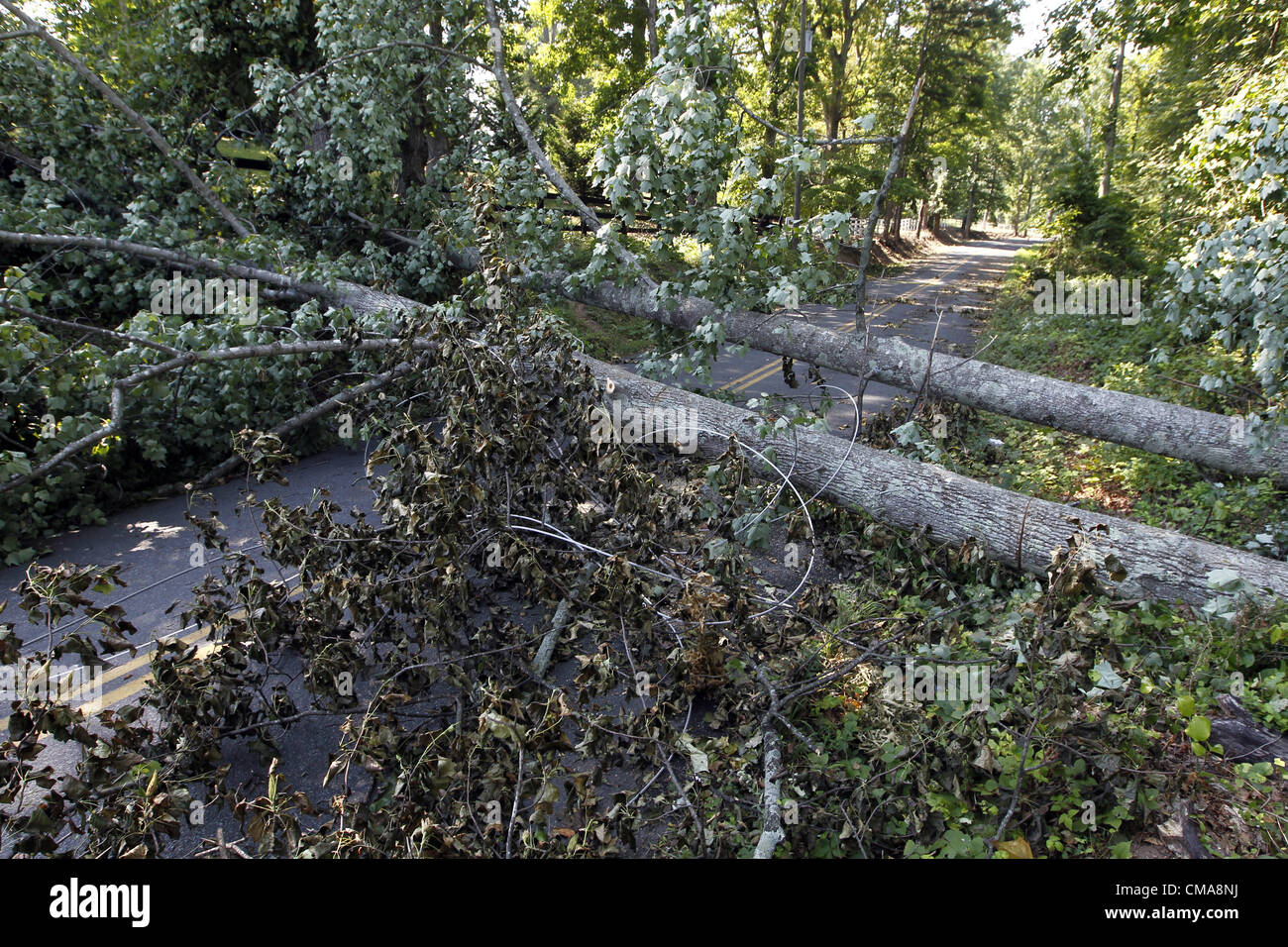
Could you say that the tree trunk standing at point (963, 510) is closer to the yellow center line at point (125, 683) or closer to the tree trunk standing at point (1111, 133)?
the yellow center line at point (125, 683)

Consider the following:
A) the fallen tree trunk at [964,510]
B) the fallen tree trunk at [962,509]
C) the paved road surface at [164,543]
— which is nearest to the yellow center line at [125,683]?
the paved road surface at [164,543]

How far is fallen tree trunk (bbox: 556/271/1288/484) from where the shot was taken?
5363mm

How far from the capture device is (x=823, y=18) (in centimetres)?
2173

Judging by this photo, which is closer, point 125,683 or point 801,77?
point 125,683

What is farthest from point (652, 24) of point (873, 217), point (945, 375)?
point (945, 375)

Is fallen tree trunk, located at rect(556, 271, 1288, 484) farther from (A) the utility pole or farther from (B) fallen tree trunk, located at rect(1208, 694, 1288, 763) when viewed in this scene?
(A) the utility pole

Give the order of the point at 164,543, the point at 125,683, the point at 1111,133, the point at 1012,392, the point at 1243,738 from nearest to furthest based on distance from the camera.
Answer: the point at 1243,738
the point at 125,683
the point at 164,543
the point at 1012,392
the point at 1111,133

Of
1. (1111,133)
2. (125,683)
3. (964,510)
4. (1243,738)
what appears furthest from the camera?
(1111,133)

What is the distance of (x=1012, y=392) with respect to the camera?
19.3 feet

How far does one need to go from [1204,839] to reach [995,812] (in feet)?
2.43

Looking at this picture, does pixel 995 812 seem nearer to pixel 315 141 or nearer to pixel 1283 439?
pixel 1283 439

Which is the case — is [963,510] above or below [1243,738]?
above

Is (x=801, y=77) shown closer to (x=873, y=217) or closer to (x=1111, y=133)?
(x=1111, y=133)
